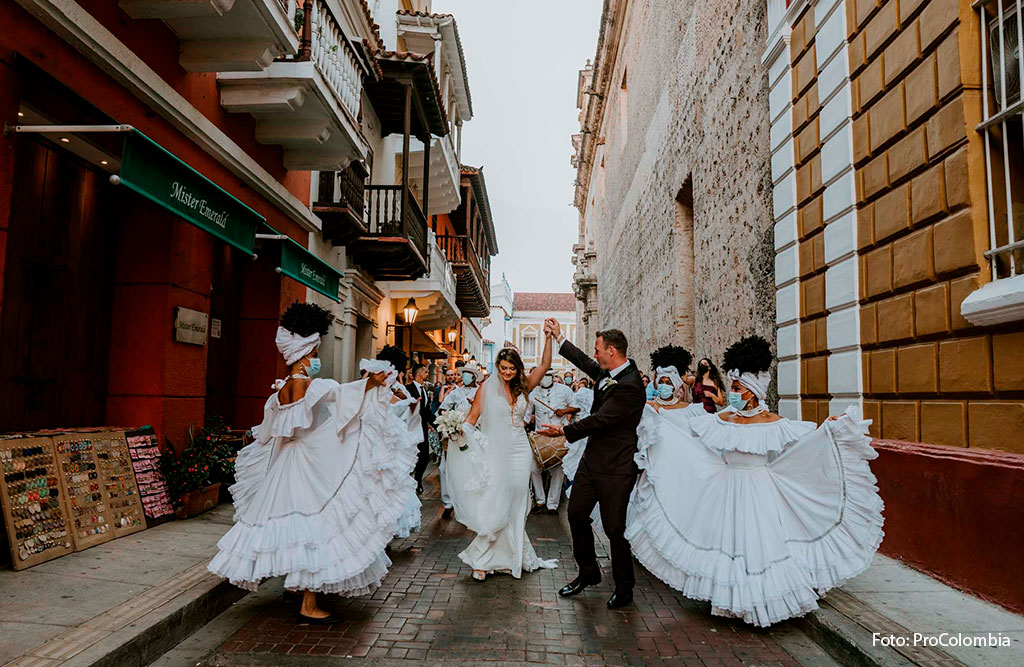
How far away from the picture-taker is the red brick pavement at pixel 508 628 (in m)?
4.25

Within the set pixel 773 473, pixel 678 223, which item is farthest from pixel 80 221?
pixel 678 223

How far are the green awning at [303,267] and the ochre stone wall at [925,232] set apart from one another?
6620 mm

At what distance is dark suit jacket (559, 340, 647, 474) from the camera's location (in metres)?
5.39

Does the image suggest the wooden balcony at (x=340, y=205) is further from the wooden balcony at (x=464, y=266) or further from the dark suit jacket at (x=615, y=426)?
the wooden balcony at (x=464, y=266)

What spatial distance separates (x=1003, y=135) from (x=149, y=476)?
26.4ft

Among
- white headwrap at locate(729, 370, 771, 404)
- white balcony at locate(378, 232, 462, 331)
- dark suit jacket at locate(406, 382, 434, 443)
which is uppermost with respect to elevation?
white balcony at locate(378, 232, 462, 331)

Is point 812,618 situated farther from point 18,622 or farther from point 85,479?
point 85,479

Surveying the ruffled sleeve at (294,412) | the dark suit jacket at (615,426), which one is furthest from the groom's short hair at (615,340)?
the ruffled sleeve at (294,412)

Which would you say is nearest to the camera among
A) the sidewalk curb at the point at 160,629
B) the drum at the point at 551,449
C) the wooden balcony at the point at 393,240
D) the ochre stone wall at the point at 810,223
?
the sidewalk curb at the point at 160,629

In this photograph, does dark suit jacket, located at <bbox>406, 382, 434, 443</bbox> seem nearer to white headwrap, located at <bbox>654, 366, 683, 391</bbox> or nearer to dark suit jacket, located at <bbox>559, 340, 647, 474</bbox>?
white headwrap, located at <bbox>654, 366, 683, 391</bbox>

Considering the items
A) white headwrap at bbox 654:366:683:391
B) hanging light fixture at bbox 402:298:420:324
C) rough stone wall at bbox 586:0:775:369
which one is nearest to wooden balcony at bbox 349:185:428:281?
hanging light fixture at bbox 402:298:420:324

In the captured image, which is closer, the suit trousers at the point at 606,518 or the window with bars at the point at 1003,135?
the window with bars at the point at 1003,135

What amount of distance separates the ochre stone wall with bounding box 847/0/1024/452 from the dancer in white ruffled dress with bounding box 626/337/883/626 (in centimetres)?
116

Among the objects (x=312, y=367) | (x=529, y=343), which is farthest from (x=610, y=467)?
(x=529, y=343)
